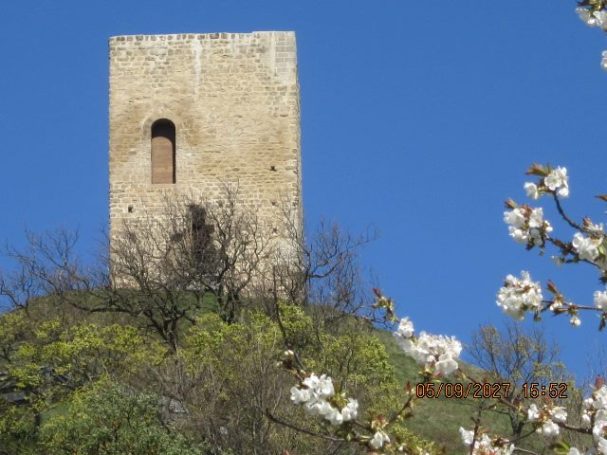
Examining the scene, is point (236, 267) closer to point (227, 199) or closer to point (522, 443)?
point (227, 199)

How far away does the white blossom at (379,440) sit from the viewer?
7.48 m

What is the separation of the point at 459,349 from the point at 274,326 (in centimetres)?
1749

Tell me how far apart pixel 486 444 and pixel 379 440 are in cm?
64

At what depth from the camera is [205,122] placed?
3575cm

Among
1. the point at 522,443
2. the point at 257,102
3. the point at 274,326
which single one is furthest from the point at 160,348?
the point at 257,102

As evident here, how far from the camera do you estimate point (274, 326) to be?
25.3 metres

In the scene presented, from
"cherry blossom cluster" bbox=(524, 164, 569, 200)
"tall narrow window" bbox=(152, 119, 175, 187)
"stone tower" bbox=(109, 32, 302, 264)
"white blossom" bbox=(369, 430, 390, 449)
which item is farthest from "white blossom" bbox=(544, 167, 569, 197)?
"tall narrow window" bbox=(152, 119, 175, 187)

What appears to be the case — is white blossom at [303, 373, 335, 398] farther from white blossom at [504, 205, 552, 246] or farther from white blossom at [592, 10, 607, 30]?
white blossom at [592, 10, 607, 30]

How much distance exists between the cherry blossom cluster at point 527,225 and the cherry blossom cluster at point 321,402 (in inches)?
43.7

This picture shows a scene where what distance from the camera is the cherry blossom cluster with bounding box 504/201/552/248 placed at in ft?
25.1

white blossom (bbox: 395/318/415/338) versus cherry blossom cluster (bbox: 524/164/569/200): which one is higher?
cherry blossom cluster (bbox: 524/164/569/200)

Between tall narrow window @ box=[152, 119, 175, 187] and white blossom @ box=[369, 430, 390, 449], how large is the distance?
28.7 m
